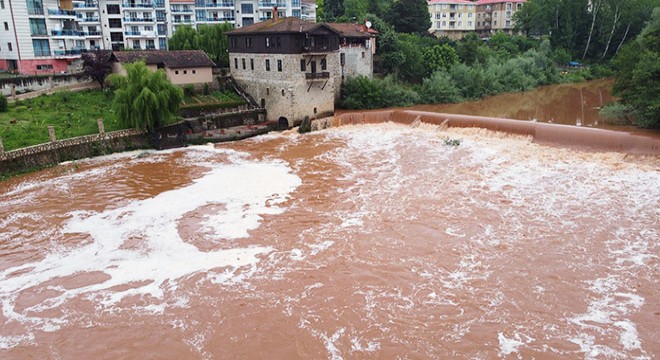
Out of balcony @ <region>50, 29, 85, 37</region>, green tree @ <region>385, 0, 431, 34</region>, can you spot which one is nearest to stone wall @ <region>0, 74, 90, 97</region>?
balcony @ <region>50, 29, 85, 37</region>

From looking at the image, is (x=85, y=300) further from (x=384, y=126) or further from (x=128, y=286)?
(x=384, y=126)

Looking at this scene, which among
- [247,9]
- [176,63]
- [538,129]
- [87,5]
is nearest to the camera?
[538,129]

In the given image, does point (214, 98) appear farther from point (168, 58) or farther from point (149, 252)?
point (149, 252)

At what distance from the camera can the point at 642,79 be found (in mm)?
26562

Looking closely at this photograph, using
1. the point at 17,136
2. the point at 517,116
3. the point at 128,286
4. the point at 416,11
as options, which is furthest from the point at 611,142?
the point at 416,11

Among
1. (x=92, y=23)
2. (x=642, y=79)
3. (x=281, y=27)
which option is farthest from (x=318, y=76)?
(x=92, y=23)

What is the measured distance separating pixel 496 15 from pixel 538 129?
6191 cm

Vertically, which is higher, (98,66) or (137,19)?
(137,19)

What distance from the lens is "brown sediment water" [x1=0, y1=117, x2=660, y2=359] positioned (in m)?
12.1

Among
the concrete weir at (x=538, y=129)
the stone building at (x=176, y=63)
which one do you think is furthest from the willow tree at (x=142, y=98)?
the concrete weir at (x=538, y=129)

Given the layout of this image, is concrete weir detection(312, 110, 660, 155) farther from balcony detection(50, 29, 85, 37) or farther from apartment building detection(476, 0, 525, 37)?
apartment building detection(476, 0, 525, 37)

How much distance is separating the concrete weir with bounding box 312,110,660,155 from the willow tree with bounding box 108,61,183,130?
964 cm

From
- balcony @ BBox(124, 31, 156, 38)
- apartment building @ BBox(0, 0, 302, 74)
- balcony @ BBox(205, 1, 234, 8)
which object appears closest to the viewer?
apartment building @ BBox(0, 0, 302, 74)

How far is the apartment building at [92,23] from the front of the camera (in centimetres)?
3791
